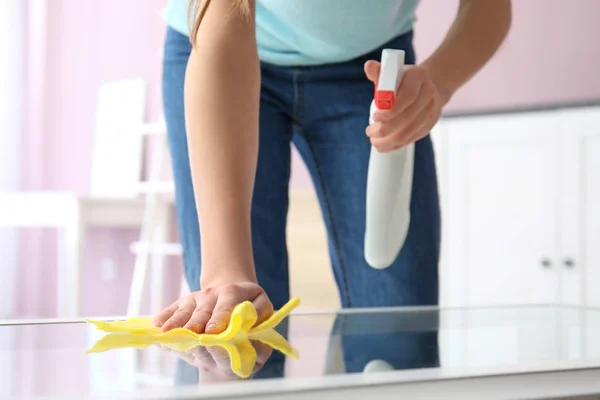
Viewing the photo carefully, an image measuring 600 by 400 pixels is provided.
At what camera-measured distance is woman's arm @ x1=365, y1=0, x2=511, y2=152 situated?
0.79 m

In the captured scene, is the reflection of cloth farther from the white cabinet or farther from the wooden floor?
the wooden floor

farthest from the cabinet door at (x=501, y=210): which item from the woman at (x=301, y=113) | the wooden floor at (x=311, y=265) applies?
the woman at (x=301, y=113)

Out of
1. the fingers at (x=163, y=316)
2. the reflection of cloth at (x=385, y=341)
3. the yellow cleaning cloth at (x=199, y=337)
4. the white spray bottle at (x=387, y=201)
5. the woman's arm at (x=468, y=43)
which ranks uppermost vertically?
the woman's arm at (x=468, y=43)

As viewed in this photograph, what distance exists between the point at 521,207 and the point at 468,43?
1760 millimetres

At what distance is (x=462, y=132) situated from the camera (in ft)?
9.21

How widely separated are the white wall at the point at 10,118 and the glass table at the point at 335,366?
4266mm

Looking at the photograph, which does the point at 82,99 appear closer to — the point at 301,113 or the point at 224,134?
the point at 301,113

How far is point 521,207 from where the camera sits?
8.90ft

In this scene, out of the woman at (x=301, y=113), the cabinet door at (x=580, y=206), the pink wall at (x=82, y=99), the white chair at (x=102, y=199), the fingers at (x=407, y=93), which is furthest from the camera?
the pink wall at (x=82, y=99)

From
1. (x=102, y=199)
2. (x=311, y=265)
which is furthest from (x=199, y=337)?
(x=102, y=199)

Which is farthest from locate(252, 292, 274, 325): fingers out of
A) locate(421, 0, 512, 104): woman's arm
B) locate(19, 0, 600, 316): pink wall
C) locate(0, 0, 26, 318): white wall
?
locate(0, 0, 26, 318): white wall

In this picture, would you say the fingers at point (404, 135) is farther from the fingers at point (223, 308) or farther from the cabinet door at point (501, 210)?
the cabinet door at point (501, 210)

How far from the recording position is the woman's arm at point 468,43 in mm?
979

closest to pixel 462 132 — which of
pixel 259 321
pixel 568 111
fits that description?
pixel 568 111
